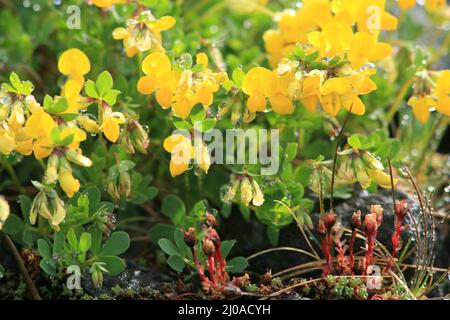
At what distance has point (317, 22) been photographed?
182 cm

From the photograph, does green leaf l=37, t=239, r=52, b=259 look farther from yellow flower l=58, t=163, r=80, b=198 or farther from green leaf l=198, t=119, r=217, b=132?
green leaf l=198, t=119, r=217, b=132

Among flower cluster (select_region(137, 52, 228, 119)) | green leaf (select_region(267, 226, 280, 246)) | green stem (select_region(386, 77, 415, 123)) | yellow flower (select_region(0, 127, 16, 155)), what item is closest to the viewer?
yellow flower (select_region(0, 127, 16, 155))

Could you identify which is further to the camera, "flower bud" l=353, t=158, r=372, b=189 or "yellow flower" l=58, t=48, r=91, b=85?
"yellow flower" l=58, t=48, r=91, b=85

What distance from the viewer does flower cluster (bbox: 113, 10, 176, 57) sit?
1.65 meters

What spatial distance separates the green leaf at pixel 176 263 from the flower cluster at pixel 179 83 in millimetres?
331

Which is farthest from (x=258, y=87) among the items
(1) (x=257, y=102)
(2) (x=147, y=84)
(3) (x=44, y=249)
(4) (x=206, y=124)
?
(3) (x=44, y=249)

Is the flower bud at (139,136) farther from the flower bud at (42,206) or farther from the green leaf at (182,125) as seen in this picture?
the flower bud at (42,206)

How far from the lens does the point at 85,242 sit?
155cm

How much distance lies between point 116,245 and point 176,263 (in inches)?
5.7

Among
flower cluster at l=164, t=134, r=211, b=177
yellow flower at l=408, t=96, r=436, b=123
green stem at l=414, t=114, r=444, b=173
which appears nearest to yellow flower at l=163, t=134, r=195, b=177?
flower cluster at l=164, t=134, r=211, b=177

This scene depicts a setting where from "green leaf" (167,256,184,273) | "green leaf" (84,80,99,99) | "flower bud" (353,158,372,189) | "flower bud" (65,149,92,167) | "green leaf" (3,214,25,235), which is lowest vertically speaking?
"green leaf" (167,256,184,273)

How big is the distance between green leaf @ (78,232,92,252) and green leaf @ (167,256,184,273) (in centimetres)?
19

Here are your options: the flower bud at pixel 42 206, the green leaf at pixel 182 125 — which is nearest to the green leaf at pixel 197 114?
the green leaf at pixel 182 125
